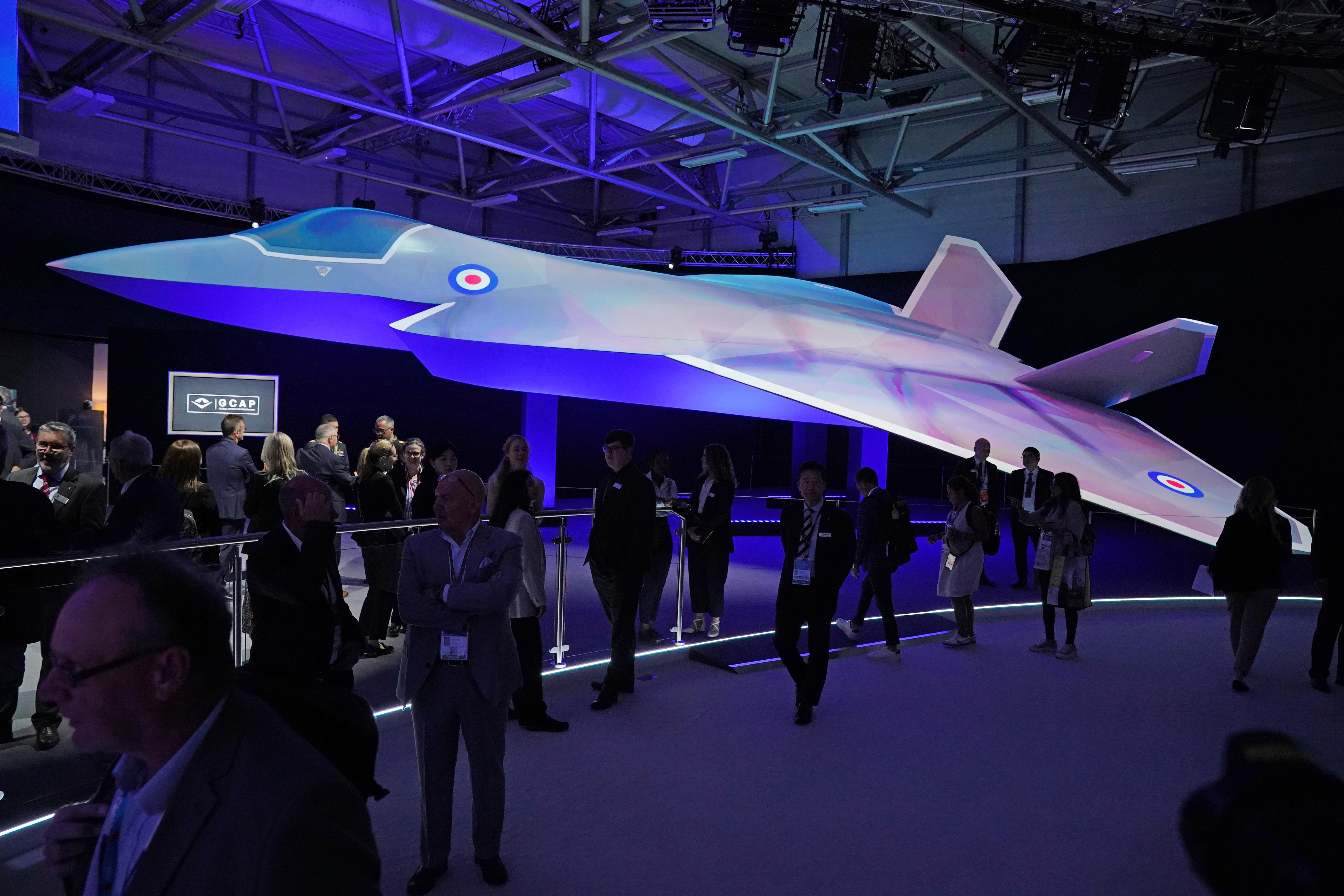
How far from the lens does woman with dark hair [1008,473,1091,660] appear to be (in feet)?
23.8

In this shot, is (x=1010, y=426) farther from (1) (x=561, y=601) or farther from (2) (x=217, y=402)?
(2) (x=217, y=402)

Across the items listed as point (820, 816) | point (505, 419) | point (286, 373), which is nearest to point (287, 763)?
point (820, 816)

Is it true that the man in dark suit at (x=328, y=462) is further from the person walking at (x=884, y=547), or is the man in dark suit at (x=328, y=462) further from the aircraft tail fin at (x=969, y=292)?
the aircraft tail fin at (x=969, y=292)

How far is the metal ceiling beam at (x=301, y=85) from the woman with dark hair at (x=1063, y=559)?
27.4 ft

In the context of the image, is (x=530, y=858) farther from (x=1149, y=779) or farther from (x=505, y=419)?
(x=505, y=419)

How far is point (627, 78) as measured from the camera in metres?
11.8

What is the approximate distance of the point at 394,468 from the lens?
804 cm

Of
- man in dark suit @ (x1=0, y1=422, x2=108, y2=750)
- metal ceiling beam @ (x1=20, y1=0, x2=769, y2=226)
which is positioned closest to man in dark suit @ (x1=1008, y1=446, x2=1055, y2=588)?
metal ceiling beam @ (x1=20, y1=0, x2=769, y2=226)

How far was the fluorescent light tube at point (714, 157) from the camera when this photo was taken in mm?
14898

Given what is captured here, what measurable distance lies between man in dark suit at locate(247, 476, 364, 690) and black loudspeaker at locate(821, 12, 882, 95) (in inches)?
343

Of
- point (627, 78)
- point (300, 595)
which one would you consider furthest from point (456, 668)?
point (627, 78)

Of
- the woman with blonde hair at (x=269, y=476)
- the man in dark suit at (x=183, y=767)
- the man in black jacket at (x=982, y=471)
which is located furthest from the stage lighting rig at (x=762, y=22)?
the man in dark suit at (x=183, y=767)

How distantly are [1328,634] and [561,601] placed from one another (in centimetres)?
617

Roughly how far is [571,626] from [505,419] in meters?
12.0
